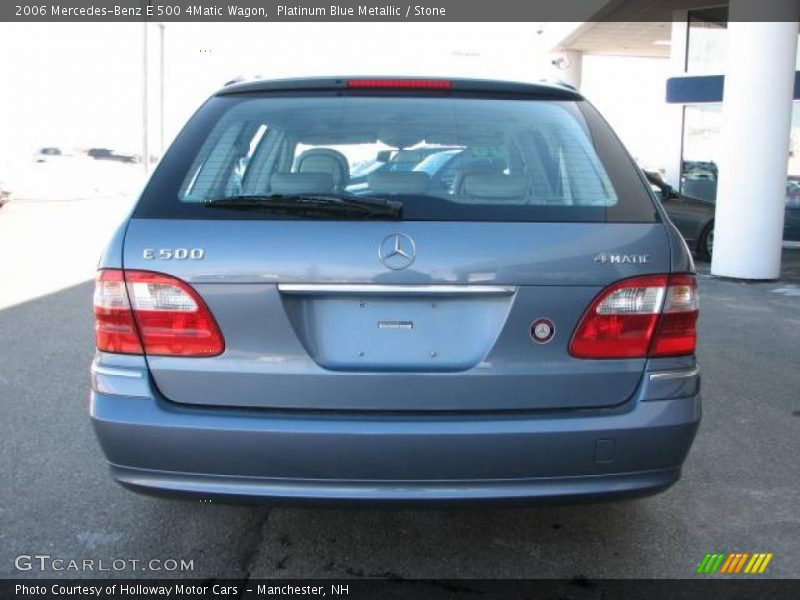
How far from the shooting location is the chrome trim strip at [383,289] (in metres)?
2.65

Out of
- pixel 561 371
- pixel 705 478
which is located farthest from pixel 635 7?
pixel 561 371

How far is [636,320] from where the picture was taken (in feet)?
9.13

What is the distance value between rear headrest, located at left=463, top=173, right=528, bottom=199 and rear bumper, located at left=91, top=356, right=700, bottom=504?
28.4 inches

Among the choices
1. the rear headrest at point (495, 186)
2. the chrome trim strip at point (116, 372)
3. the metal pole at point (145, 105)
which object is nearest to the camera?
the chrome trim strip at point (116, 372)

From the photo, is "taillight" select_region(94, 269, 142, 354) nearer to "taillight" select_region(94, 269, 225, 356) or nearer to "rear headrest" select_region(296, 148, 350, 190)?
"taillight" select_region(94, 269, 225, 356)

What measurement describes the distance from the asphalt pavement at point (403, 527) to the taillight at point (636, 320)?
0.63 m

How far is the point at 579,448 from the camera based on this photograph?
2.70 m

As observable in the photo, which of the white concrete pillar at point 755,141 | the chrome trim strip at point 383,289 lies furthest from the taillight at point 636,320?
the white concrete pillar at point 755,141

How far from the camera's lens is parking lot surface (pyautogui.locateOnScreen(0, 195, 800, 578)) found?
3.27 meters

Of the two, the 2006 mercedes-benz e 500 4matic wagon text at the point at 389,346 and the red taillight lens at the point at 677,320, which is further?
the red taillight lens at the point at 677,320

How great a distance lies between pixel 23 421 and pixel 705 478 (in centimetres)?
363

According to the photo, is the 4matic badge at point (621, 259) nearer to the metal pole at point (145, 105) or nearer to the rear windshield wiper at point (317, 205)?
the rear windshield wiper at point (317, 205)

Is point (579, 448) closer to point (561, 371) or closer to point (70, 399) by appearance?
point (561, 371)

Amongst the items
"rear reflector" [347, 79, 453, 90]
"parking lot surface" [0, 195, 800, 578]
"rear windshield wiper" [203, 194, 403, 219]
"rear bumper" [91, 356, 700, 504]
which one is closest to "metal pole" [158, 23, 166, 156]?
"parking lot surface" [0, 195, 800, 578]
